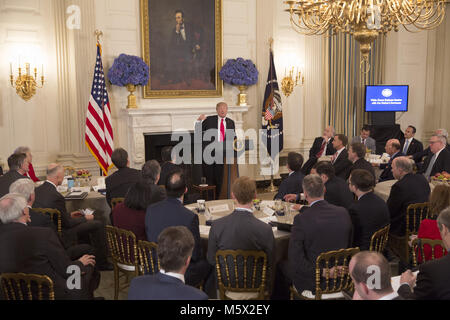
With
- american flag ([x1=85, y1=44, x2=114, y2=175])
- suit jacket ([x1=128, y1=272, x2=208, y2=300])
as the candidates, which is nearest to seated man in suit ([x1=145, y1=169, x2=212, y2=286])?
suit jacket ([x1=128, y1=272, x2=208, y2=300])

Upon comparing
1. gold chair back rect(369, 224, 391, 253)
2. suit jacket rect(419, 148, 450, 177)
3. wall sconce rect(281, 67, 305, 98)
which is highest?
wall sconce rect(281, 67, 305, 98)

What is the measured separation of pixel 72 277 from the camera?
3.44 metres

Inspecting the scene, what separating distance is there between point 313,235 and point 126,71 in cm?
540

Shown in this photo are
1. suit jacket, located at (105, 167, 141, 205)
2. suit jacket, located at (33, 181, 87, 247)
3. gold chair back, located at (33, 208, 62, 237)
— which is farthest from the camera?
suit jacket, located at (105, 167, 141, 205)

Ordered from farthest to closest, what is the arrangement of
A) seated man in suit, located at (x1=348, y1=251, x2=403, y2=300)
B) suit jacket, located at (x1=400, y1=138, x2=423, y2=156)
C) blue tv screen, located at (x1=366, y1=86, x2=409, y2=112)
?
blue tv screen, located at (x1=366, y1=86, x2=409, y2=112) → suit jacket, located at (x1=400, y1=138, x2=423, y2=156) → seated man in suit, located at (x1=348, y1=251, x2=403, y2=300)

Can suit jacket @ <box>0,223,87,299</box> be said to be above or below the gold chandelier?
below

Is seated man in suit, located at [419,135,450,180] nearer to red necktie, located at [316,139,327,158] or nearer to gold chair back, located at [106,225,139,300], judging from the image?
red necktie, located at [316,139,327,158]

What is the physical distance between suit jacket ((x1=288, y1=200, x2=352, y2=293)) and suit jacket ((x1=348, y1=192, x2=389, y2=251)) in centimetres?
49

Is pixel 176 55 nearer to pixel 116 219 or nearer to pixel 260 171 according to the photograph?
pixel 260 171

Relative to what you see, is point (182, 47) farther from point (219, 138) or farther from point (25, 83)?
point (25, 83)

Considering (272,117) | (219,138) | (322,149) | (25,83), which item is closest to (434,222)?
(219,138)

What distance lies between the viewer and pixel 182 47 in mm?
8562

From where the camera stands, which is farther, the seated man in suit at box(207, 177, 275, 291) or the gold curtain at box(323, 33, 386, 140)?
the gold curtain at box(323, 33, 386, 140)

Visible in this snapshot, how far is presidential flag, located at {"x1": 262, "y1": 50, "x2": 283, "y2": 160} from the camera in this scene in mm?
9047
